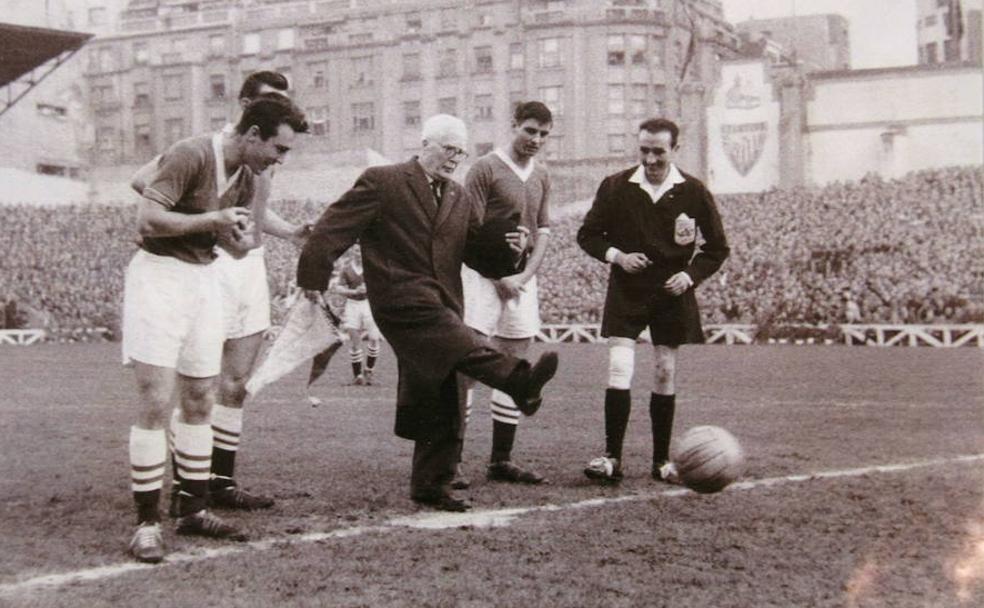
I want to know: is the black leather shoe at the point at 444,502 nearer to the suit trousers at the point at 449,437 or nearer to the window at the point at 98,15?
the suit trousers at the point at 449,437

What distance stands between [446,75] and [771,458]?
25.6 meters

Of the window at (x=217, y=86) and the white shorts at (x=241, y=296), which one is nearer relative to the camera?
the white shorts at (x=241, y=296)

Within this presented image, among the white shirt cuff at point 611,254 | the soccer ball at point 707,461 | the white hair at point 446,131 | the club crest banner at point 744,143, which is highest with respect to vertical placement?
the club crest banner at point 744,143

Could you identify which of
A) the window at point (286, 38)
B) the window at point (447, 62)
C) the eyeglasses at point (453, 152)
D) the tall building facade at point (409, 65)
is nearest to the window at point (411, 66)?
the tall building facade at point (409, 65)

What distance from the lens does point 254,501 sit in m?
5.09

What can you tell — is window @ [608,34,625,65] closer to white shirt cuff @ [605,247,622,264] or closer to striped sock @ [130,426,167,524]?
white shirt cuff @ [605,247,622,264]

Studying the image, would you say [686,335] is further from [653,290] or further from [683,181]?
[683,181]

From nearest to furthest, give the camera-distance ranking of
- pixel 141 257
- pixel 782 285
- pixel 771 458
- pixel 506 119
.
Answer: pixel 141 257 → pixel 771 458 → pixel 782 285 → pixel 506 119

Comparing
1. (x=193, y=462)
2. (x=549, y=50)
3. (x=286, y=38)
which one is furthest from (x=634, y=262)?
(x=286, y=38)

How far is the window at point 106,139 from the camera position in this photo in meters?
34.6

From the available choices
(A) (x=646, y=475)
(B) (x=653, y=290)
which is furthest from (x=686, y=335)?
(A) (x=646, y=475)

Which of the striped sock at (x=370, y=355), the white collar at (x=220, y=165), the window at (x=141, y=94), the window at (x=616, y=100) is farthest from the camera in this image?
the window at (x=141, y=94)

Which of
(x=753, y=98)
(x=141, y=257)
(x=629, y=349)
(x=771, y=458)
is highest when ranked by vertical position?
(x=753, y=98)

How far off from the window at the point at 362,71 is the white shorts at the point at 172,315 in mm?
28350
